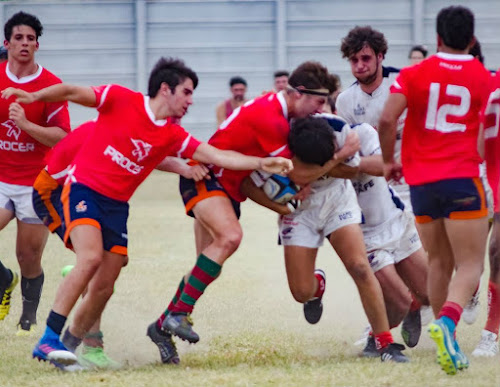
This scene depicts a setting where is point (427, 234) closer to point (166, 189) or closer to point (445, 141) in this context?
point (445, 141)

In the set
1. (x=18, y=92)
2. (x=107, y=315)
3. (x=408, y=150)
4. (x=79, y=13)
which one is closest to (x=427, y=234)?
(x=408, y=150)

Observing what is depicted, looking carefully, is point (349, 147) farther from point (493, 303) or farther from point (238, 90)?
point (238, 90)

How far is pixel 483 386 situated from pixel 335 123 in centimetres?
196

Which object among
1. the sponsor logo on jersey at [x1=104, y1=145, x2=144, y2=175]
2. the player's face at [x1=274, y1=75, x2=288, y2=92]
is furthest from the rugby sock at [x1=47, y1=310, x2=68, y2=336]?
the player's face at [x1=274, y1=75, x2=288, y2=92]

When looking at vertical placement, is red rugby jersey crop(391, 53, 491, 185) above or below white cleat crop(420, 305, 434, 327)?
above

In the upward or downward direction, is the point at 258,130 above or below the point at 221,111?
above

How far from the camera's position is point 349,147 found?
259 inches

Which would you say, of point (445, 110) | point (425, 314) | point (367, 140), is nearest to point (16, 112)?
point (367, 140)

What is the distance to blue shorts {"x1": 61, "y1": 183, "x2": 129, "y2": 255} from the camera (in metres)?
6.36

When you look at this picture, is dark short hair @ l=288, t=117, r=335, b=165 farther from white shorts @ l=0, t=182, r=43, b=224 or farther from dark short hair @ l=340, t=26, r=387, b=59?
white shorts @ l=0, t=182, r=43, b=224

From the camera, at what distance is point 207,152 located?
6555 millimetres

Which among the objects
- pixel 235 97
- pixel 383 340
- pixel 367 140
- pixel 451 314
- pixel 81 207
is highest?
pixel 367 140

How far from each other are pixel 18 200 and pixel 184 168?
182cm

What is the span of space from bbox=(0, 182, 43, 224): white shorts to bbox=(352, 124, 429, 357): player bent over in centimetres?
240
